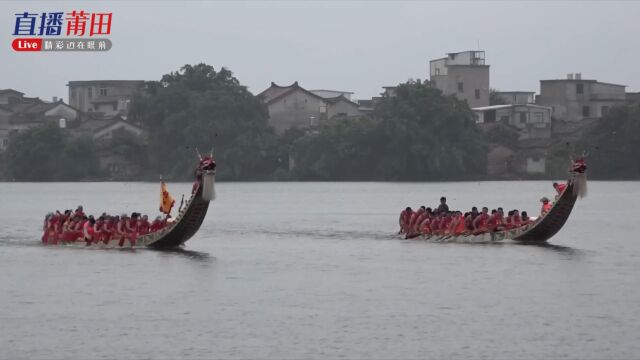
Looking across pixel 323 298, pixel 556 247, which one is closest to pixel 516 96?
pixel 556 247

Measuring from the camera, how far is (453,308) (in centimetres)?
3069

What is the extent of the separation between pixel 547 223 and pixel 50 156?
246ft

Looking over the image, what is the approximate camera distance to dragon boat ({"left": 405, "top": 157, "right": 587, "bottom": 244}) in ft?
129

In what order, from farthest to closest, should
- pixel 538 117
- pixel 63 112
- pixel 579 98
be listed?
pixel 63 112
pixel 579 98
pixel 538 117

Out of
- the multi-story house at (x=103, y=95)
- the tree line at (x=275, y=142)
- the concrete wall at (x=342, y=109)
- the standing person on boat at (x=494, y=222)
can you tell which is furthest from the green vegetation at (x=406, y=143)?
the standing person on boat at (x=494, y=222)

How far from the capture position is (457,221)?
43.2 m

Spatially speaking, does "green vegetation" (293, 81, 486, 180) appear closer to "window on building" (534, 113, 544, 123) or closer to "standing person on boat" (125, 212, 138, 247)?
Result: "window on building" (534, 113, 544, 123)

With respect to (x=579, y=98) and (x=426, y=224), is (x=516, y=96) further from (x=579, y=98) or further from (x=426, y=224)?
(x=426, y=224)

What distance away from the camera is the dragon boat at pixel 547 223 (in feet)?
129

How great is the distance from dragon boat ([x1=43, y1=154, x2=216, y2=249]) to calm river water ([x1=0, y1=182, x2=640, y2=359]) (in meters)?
0.49

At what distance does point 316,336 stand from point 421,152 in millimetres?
72022

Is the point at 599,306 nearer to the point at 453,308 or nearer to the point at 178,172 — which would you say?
the point at 453,308

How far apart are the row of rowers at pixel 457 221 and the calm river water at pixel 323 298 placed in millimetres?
728

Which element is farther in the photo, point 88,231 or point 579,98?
point 579,98
